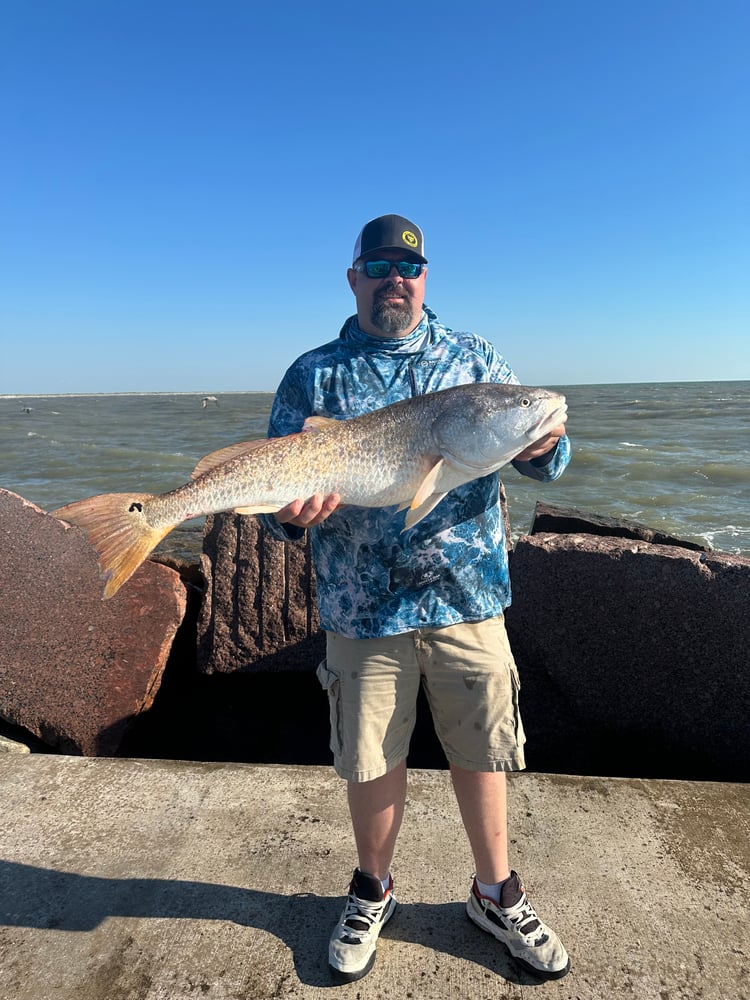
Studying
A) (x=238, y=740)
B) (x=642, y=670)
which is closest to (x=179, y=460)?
(x=238, y=740)

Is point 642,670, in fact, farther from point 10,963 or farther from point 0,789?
point 0,789

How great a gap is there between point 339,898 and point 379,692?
92 cm

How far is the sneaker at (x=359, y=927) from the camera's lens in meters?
2.33

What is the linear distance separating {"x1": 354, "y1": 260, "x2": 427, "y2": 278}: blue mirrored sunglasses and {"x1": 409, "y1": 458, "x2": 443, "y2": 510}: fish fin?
0.85m

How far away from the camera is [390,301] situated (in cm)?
270

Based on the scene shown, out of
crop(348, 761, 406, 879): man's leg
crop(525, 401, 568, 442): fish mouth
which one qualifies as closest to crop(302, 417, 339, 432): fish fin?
crop(525, 401, 568, 442): fish mouth

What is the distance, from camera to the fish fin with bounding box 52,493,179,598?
8.53 feet

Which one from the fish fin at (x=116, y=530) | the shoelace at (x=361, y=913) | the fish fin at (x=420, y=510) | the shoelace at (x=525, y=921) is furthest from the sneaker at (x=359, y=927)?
the fish fin at (x=116, y=530)

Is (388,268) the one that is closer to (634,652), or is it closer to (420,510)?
A: (420,510)

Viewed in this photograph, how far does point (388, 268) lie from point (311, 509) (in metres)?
1.06

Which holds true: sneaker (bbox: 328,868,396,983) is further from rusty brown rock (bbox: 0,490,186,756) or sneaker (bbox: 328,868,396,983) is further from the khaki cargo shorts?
rusty brown rock (bbox: 0,490,186,756)

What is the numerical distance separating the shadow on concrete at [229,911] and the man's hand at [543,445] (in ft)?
6.08

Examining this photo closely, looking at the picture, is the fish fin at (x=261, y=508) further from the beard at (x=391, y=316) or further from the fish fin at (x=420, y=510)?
the beard at (x=391, y=316)

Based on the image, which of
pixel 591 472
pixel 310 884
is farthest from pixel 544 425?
pixel 591 472
